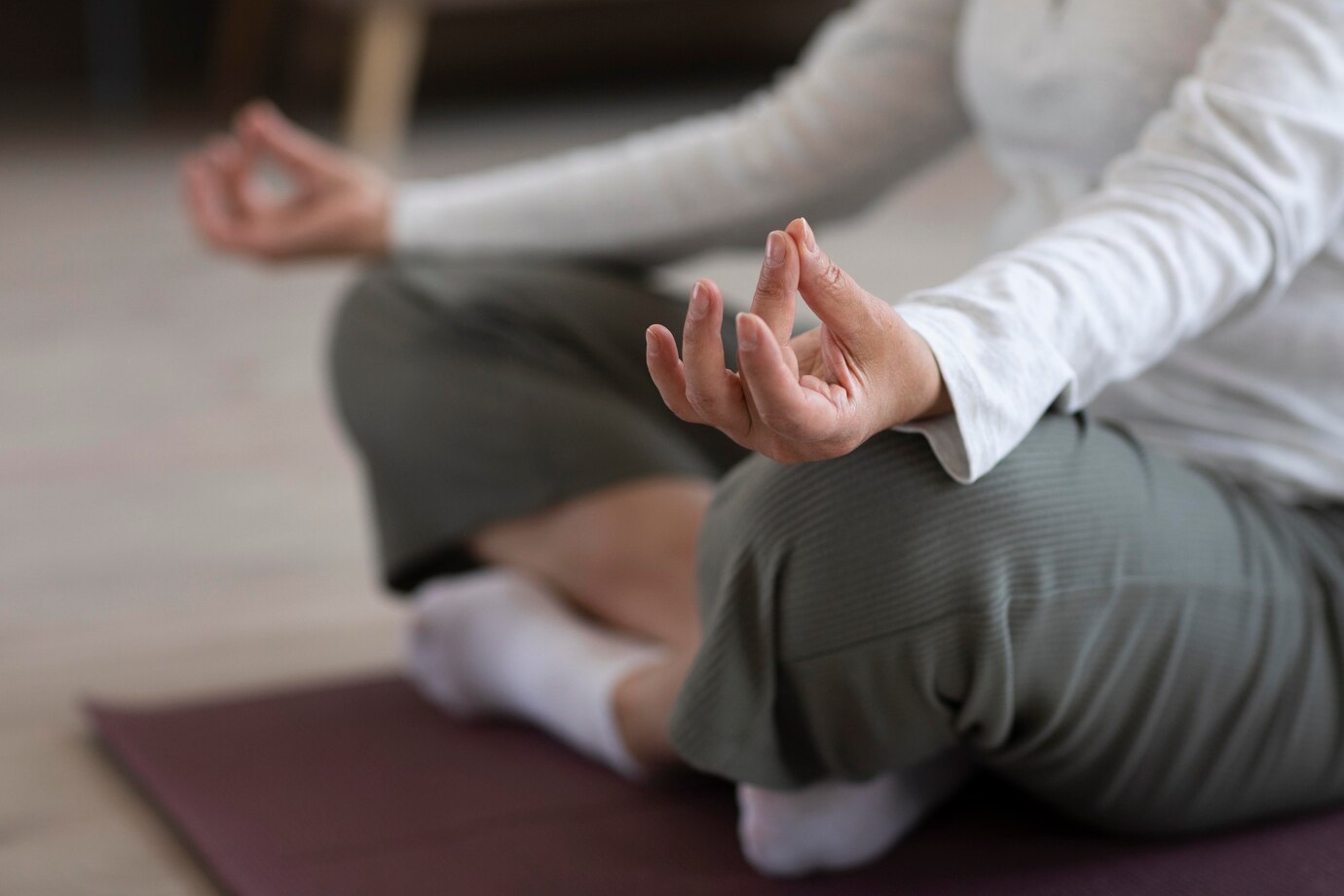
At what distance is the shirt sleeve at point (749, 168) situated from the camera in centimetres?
89

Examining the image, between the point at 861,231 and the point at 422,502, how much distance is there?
1.48 metres

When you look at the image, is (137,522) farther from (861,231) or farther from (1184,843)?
(861,231)

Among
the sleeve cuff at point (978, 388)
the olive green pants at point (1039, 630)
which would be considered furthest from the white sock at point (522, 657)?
the sleeve cuff at point (978, 388)

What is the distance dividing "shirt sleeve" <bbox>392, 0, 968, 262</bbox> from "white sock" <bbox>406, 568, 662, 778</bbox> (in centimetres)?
22

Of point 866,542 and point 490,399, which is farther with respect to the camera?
point 490,399

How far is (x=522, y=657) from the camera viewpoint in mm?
868

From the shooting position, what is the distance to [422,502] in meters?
0.90

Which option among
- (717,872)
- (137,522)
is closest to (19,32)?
(137,522)

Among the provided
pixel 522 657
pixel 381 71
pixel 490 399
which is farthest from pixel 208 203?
pixel 381 71

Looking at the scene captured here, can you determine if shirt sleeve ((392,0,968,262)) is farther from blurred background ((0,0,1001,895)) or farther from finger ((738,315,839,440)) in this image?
finger ((738,315,839,440))

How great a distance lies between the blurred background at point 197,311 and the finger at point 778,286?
46 centimetres

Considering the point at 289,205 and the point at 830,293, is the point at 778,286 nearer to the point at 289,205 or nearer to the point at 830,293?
the point at 830,293

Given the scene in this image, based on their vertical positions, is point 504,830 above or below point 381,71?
above

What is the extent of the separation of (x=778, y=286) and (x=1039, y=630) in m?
0.20
